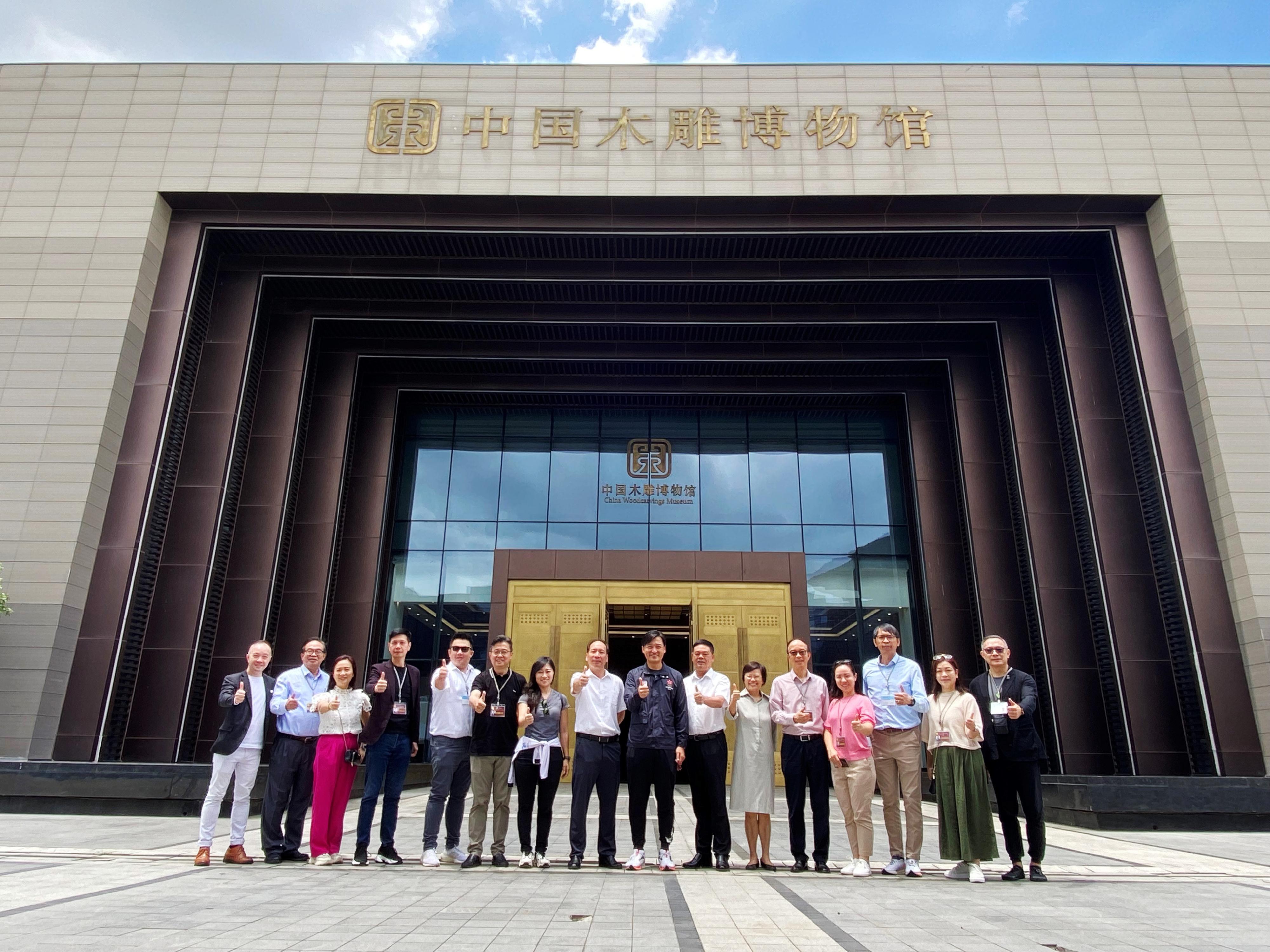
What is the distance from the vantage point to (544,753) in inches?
239

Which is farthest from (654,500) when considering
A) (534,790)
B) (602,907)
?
(602,907)

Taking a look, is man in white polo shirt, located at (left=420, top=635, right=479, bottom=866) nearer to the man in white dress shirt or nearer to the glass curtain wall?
the man in white dress shirt

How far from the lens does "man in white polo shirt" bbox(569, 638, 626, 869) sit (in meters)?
5.91

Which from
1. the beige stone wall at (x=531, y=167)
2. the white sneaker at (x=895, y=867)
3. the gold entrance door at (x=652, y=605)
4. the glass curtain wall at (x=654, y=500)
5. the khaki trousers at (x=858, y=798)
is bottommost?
the white sneaker at (x=895, y=867)

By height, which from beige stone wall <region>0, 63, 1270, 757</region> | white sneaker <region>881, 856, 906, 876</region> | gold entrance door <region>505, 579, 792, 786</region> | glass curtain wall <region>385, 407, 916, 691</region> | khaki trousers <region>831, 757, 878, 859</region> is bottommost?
white sneaker <region>881, 856, 906, 876</region>

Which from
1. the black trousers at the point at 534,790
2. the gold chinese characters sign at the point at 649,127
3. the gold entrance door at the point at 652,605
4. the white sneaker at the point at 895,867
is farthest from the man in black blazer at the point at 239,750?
the gold chinese characters sign at the point at 649,127

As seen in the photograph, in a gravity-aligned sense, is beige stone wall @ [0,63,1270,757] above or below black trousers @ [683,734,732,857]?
above

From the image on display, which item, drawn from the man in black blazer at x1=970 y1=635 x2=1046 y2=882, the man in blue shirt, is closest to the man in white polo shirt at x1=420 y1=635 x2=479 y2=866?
the man in blue shirt

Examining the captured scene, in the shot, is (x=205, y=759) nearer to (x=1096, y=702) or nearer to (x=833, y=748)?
(x=833, y=748)

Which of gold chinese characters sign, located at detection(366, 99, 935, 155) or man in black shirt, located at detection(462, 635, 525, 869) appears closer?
man in black shirt, located at detection(462, 635, 525, 869)

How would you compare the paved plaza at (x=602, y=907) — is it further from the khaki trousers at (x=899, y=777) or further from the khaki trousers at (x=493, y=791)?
the khaki trousers at (x=493, y=791)

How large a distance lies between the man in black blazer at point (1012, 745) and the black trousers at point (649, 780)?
2.31 meters

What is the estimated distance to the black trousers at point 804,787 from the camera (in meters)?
5.91

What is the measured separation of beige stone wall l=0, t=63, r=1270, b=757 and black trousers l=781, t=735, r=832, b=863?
985 centimetres
